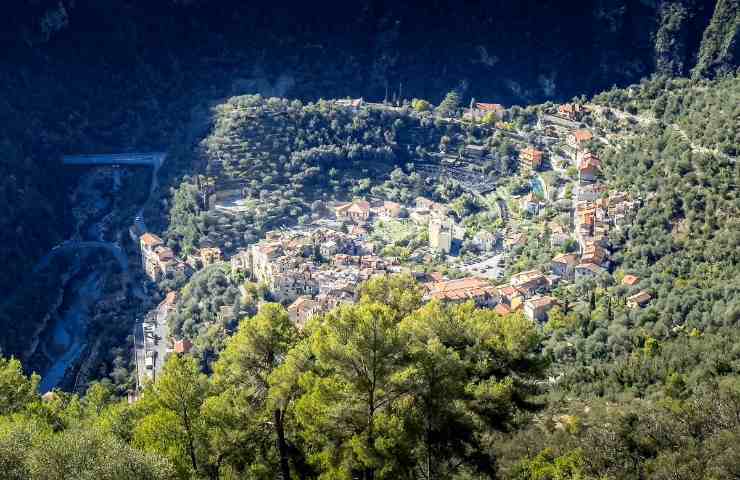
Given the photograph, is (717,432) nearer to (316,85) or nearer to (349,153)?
(349,153)

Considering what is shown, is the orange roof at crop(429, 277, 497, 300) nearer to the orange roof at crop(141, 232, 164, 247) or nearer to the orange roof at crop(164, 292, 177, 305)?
the orange roof at crop(164, 292, 177, 305)

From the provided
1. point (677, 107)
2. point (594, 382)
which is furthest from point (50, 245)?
point (677, 107)

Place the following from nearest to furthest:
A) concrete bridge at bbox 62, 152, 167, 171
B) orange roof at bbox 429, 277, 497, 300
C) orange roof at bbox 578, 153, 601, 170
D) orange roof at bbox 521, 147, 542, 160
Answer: orange roof at bbox 429, 277, 497, 300, orange roof at bbox 578, 153, 601, 170, orange roof at bbox 521, 147, 542, 160, concrete bridge at bbox 62, 152, 167, 171

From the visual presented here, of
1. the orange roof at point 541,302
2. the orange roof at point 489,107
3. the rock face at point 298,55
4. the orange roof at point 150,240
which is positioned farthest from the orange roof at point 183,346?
the orange roof at point 489,107

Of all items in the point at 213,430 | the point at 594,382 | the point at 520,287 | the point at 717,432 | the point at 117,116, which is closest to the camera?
the point at 213,430

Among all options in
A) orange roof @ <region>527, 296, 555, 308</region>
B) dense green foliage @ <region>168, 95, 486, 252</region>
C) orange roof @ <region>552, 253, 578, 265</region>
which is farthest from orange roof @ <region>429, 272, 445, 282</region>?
dense green foliage @ <region>168, 95, 486, 252</region>

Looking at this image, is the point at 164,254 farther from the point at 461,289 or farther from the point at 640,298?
the point at 640,298

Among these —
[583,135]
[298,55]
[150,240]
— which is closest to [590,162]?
[583,135]
